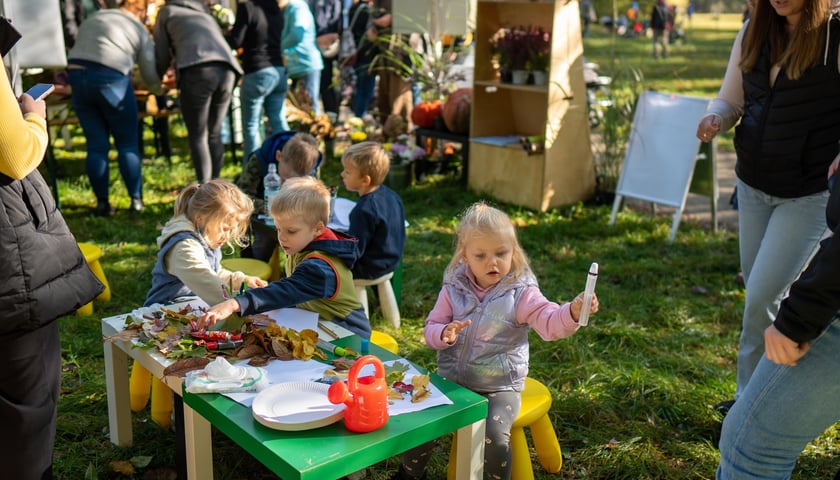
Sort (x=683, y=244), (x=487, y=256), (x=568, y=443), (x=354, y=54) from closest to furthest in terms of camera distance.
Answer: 1. (x=487, y=256)
2. (x=568, y=443)
3. (x=683, y=244)
4. (x=354, y=54)

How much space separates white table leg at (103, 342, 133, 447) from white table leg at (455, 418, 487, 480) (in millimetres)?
1459

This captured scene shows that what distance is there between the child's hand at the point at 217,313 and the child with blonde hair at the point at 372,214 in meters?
1.47

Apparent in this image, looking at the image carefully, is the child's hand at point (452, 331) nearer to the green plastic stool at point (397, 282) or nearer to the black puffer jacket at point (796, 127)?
the black puffer jacket at point (796, 127)

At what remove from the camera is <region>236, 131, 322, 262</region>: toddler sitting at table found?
478 centimetres

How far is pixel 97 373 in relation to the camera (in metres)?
4.16

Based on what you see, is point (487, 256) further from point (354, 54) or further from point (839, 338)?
point (354, 54)

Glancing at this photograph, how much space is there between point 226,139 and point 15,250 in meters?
6.71

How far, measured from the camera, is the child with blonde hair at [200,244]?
3.40 m

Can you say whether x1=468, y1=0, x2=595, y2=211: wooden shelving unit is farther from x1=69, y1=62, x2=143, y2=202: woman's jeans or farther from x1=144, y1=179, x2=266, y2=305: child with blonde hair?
x1=144, y1=179, x2=266, y2=305: child with blonde hair

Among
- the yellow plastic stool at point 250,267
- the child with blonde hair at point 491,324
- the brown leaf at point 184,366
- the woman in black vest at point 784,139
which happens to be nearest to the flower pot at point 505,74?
the yellow plastic stool at point 250,267

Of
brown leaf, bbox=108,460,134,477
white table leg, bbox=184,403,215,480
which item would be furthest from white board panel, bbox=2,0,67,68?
white table leg, bbox=184,403,215,480

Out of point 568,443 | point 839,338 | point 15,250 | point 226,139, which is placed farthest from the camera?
point 226,139

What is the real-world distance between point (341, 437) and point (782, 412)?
1.16m

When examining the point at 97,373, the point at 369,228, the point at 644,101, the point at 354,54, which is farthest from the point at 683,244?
the point at 354,54
